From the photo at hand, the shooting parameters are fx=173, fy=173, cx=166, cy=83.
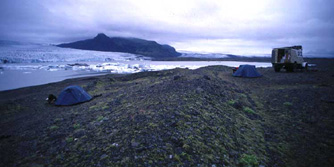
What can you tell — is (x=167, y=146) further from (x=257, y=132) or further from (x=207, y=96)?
(x=207, y=96)

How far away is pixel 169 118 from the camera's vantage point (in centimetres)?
488

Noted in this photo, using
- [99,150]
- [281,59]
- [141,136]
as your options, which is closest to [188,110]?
[141,136]

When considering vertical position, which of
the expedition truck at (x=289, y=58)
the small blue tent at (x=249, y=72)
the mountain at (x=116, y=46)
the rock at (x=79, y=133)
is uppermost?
the mountain at (x=116, y=46)

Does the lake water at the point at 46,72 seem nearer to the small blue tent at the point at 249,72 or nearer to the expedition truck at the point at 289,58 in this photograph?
the small blue tent at the point at 249,72

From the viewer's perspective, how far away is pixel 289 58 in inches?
834

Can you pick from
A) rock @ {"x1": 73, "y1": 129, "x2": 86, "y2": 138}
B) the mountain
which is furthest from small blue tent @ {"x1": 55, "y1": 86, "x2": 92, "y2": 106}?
the mountain

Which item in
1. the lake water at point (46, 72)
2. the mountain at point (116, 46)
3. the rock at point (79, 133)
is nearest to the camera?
the rock at point (79, 133)

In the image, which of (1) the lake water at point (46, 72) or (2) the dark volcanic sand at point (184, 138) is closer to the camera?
(2) the dark volcanic sand at point (184, 138)

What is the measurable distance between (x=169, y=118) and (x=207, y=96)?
10.6ft

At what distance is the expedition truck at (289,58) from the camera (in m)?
20.8

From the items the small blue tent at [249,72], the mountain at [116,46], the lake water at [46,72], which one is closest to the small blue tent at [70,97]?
the lake water at [46,72]

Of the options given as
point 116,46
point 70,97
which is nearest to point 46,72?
point 70,97

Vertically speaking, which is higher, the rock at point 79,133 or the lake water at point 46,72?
the lake water at point 46,72

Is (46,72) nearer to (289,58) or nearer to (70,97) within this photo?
(70,97)
